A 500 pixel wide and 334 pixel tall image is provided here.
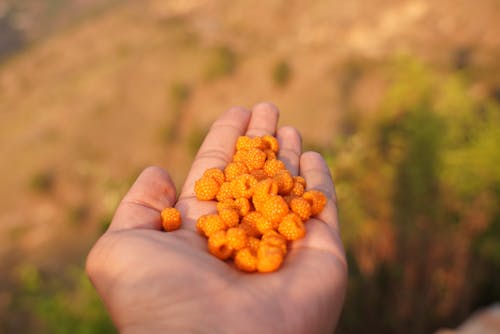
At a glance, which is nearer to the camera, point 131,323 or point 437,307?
point 131,323

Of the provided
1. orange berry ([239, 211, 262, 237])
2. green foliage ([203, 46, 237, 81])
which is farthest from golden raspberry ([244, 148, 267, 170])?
green foliage ([203, 46, 237, 81])

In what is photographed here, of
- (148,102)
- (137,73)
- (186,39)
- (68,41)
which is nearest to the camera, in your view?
(148,102)

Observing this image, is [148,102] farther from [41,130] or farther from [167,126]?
[41,130]

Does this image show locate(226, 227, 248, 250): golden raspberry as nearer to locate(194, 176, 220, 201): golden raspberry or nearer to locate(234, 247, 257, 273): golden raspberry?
locate(234, 247, 257, 273): golden raspberry

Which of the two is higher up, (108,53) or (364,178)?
(108,53)

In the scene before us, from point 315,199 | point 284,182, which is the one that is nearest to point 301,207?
point 315,199

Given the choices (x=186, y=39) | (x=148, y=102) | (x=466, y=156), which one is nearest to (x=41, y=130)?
(x=148, y=102)

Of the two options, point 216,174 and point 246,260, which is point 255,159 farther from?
point 246,260
